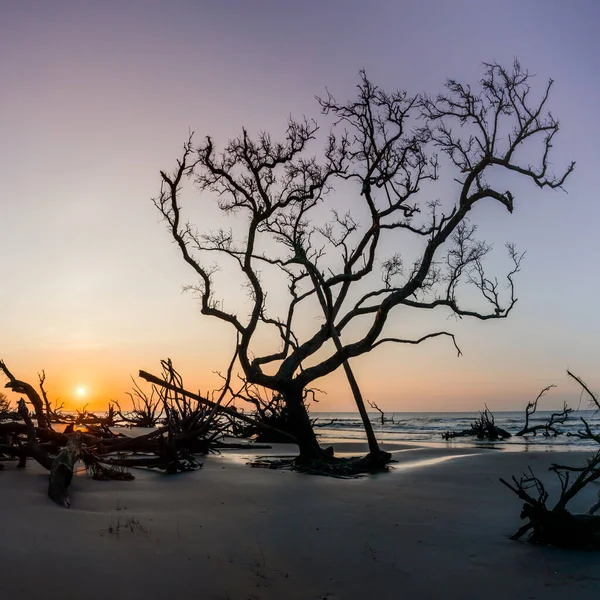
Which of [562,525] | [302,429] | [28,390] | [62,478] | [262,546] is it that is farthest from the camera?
[302,429]

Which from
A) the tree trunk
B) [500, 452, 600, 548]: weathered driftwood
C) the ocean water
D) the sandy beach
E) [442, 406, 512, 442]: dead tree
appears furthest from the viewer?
[442, 406, 512, 442]: dead tree

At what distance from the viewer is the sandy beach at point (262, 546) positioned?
3559 mm

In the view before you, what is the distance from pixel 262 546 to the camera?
4.64 meters

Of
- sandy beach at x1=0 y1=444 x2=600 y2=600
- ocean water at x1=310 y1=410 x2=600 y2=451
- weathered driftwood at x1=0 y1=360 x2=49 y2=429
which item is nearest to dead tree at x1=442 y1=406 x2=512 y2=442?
ocean water at x1=310 y1=410 x2=600 y2=451

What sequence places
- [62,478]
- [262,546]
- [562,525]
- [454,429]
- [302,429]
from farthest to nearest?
[454,429] < [302,429] < [62,478] < [562,525] < [262,546]

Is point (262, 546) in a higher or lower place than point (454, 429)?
higher

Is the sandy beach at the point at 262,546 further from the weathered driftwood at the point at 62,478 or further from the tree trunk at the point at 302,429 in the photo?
the tree trunk at the point at 302,429

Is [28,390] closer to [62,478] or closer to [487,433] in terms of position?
[62,478]

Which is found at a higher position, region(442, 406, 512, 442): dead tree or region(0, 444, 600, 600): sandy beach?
region(0, 444, 600, 600): sandy beach

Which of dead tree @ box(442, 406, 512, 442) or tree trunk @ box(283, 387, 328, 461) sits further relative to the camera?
dead tree @ box(442, 406, 512, 442)

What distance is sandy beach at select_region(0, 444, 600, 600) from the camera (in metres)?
3.56

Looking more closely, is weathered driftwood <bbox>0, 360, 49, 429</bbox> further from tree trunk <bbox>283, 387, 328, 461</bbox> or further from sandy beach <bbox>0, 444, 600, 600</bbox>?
tree trunk <bbox>283, 387, 328, 461</bbox>

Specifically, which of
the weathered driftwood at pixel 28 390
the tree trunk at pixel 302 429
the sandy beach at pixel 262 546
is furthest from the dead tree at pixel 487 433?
the weathered driftwood at pixel 28 390

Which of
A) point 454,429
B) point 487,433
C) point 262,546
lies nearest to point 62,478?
point 262,546
